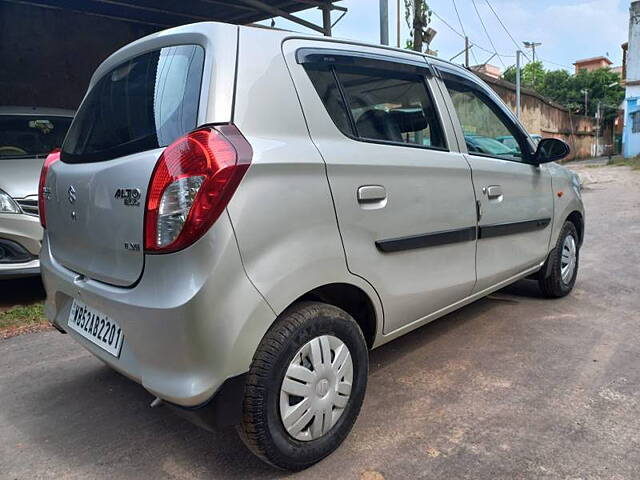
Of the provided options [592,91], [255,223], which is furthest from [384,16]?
[592,91]

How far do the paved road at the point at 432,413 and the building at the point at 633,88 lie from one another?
2767 cm

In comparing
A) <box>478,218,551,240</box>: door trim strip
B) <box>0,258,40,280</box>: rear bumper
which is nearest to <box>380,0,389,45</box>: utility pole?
<box>478,218,551,240</box>: door trim strip

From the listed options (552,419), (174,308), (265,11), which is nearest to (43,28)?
(265,11)

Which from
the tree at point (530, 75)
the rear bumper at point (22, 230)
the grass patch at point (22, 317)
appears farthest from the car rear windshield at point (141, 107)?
the tree at point (530, 75)

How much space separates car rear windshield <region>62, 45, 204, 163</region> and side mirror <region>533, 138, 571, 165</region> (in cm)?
249

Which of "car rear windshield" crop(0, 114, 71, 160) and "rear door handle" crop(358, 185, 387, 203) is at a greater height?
"car rear windshield" crop(0, 114, 71, 160)

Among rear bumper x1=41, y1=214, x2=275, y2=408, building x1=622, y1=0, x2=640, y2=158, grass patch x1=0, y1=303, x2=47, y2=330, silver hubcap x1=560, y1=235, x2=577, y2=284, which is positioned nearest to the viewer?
rear bumper x1=41, y1=214, x2=275, y2=408

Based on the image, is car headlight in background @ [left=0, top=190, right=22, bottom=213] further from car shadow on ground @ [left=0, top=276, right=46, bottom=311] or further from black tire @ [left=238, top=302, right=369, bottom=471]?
black tire @ [left=238, top=302, right=369, bottom=471]

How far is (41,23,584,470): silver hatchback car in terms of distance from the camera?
1.73m

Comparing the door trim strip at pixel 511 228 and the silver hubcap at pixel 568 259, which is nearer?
the door trim strip at pixel 511 228

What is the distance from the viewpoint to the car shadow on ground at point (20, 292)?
4412mm

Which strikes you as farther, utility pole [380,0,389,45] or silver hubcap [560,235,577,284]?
utility pole [380,0,389,45]

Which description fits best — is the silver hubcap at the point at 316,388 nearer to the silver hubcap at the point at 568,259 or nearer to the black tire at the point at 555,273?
the black tire at the point at 555,273

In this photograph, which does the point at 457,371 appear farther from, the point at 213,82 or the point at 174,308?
the point at 213,82
